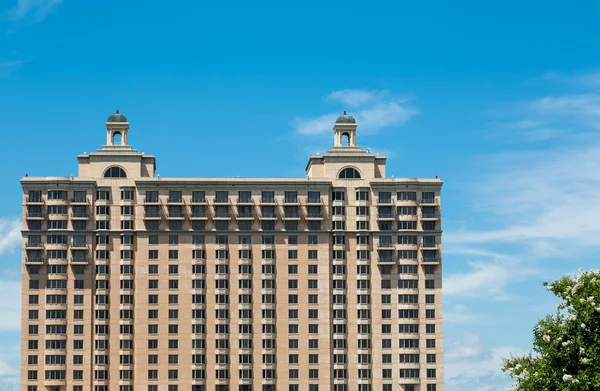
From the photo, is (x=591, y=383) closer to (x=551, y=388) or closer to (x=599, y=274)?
(x=551, y=388)

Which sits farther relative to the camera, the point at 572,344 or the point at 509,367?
the point at 509,367

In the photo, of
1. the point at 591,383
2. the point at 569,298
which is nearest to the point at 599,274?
the point at 569,298

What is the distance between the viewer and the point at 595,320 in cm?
10344

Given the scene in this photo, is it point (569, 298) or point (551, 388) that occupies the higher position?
point (569, 298)

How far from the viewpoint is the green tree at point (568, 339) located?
102938mm

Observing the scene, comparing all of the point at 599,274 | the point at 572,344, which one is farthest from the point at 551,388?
the point at 599,274

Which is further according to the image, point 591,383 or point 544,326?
point 544,326

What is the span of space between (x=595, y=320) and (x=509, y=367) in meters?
11.6

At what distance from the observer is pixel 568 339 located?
105 meters

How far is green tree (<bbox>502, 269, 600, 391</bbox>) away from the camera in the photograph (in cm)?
10294

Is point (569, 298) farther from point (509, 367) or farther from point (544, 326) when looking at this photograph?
point (509, 367)

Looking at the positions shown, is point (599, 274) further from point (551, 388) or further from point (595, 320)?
point (551, 388)

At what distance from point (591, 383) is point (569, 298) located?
9172 mm

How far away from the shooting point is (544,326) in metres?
106
